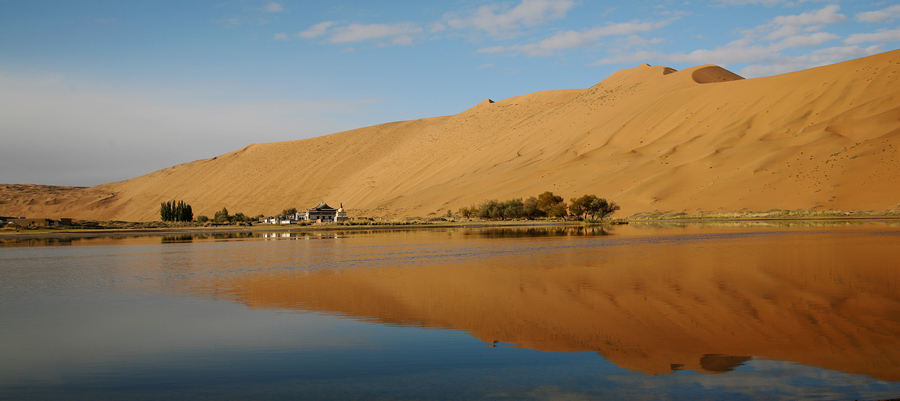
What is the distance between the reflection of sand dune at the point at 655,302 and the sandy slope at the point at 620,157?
42758mm

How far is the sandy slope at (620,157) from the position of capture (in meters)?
63.3

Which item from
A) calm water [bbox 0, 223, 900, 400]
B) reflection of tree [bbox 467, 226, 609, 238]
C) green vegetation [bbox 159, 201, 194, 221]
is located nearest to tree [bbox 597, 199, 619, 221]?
reflection of tree [bbox 467, 226, 609, 238]

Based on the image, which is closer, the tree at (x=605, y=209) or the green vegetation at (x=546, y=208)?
the green vegetation at (x=546, y=208)

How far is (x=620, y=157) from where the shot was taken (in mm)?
80938

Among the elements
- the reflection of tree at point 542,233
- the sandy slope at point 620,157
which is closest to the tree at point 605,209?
the sandy slope at point 620,157

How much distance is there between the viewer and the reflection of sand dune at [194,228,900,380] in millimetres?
8898

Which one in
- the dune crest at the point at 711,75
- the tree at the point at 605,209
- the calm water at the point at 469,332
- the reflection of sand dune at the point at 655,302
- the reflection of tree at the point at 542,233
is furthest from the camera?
the dune crest at the point at 711,75

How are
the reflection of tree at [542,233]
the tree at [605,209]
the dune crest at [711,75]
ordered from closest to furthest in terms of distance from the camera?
the reflection of tree at [542,233] → the tree at [605,209] → the dune crest at [711,75]

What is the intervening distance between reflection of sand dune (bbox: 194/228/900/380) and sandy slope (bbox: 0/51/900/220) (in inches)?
1683

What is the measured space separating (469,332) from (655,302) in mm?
4174

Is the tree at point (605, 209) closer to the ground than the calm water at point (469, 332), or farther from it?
farther from it

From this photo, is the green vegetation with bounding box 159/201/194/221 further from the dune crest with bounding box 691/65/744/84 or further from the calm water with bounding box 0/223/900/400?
the calm water with bounding box 0/223/900/400

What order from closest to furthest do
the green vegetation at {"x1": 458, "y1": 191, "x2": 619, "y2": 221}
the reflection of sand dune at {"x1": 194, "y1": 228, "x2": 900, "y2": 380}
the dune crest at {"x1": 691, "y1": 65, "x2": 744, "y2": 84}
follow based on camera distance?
the reflection of sand dune at {"x1": 194, "y1": 228, "x2": 900, "y2": 380}, the green vegetation at {"x1": 458, "y1": 191, "x2": 619, "y2": 221}, the dune crest at {"x1": 691, "y1": 65, "x2": 744, "y2": 84}

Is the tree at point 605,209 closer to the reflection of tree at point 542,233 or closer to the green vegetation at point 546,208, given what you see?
the green vegetation at point 546,208
